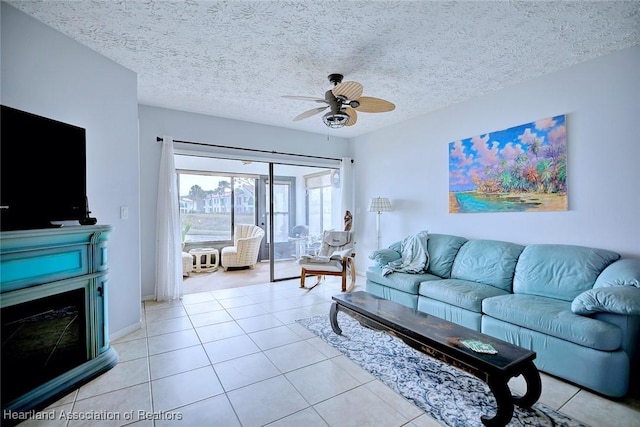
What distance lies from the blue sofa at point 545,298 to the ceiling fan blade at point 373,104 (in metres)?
1.90

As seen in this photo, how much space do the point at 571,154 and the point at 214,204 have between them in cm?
633

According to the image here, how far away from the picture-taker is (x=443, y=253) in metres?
3.69

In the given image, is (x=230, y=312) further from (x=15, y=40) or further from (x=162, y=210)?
(x=15, y=40)

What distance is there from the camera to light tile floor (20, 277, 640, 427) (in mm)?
1749

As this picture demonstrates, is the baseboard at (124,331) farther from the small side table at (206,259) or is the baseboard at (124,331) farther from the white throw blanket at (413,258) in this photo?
the small side table at (206,259)

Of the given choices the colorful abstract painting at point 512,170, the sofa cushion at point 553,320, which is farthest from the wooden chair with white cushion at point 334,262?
the sofa cushion at point 553,320

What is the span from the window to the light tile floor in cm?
380

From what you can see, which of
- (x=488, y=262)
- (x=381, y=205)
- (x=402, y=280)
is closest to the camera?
(x=488, y=262)

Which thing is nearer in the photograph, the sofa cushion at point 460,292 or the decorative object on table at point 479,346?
the decorative object on table at point 479,346

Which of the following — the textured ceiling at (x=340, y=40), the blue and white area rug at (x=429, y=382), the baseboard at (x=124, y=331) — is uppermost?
the textured ceiling at (x=340, y=40)

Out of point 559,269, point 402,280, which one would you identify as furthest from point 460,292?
point 559,269

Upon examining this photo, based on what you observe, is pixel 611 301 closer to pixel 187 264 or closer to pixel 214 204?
pixel 187 264

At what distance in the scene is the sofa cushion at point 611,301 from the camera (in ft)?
6.07

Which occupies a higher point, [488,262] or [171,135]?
[171,135]
